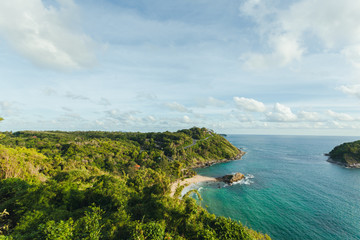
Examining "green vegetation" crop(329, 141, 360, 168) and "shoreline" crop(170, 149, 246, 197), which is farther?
"green vegetation" crop(329, 141, 360, 168)

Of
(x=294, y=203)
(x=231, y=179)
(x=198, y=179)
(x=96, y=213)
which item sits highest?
(x=96, y=213)

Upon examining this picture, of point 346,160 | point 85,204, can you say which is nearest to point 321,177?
point 346,160

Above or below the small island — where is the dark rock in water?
below

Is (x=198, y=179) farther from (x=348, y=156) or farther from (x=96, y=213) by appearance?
(x=348, y=156)

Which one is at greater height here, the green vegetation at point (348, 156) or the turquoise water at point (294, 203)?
the green vegetation at point (348, 156)

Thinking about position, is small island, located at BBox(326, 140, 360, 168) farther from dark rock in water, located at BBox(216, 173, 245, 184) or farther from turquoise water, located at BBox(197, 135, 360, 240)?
dark rock in water, located at BBox(216, 173, 245, 184)

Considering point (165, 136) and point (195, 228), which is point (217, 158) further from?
point (195, 228)

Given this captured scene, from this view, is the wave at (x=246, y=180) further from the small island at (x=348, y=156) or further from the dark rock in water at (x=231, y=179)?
the small island at (x=348, y=156)

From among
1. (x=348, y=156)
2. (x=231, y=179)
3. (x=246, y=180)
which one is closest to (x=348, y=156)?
(x=348, y=156)

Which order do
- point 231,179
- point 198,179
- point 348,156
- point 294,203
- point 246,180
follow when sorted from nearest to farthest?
1. point 294,203
2. point 231,179
3. point 246,180
4. point 198,179
5. point 348,156

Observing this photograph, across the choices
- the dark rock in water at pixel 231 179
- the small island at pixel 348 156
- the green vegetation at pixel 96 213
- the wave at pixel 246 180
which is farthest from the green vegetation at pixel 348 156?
the green vegetation at pixel 96 213

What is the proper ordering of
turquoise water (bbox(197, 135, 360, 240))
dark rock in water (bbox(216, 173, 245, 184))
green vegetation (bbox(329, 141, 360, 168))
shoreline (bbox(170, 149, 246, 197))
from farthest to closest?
green vegetation (bbox(329, 141, 360, 168)) < dark rock in water (bbox(216, 173, 245, 184)) < shoreline (bbox(170, 149, 246, 197)) < turquoise water (bbox(197, 135, 360, 240))

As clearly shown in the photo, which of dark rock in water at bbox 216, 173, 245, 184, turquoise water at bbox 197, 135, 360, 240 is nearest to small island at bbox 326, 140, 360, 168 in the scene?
turquoise water at bbox 197, 135, 360, 240
